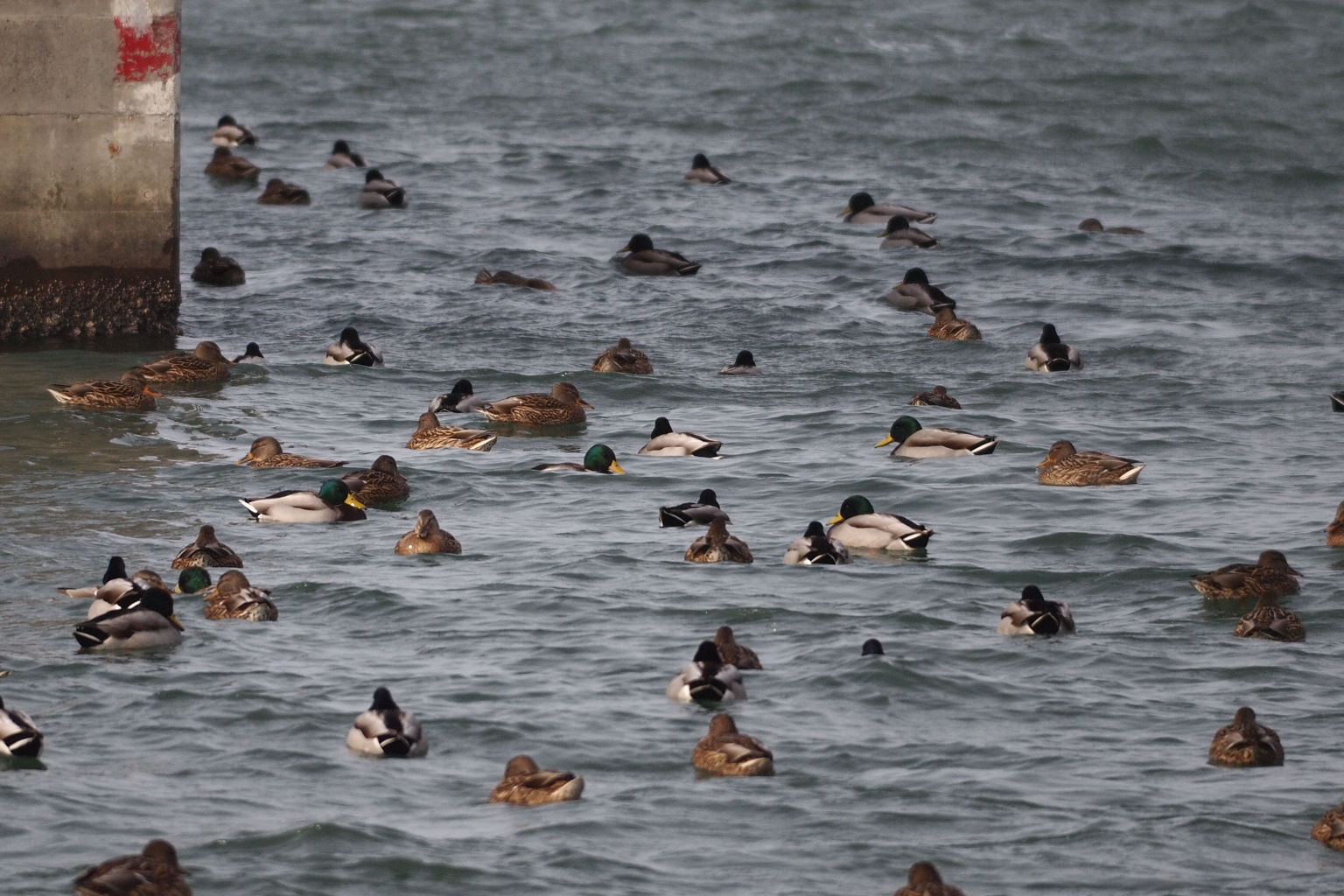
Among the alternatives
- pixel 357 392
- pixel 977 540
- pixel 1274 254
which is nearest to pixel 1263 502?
pixel 977 540

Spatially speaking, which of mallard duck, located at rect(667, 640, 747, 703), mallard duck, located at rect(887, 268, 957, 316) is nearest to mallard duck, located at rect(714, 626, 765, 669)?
mallard duck, located at rect(667, 640, 747, 703)

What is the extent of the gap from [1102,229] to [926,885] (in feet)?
72.1

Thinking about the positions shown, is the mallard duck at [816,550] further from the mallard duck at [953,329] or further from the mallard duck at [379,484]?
the mallard duck at [953,329]

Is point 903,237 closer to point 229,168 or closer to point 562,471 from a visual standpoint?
point 229,168

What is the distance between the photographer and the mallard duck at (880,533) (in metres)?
16.4

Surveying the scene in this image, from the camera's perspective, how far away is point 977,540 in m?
17.0

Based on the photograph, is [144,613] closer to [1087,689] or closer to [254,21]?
[1087,689]

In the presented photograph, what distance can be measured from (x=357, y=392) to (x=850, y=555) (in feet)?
23.1

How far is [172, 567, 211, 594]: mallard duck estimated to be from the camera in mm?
14844

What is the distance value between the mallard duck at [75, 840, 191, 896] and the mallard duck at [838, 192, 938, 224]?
22.1m

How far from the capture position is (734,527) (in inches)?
687

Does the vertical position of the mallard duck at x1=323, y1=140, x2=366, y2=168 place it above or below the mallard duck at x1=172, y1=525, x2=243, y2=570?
above

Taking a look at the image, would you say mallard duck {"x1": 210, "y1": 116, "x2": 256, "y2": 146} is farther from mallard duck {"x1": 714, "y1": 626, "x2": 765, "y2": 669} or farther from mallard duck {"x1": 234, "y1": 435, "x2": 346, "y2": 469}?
mallard duck {"x1": 714, "y1": 626, "x2": 765, "y2": 669}

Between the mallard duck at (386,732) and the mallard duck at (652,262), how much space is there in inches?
638
